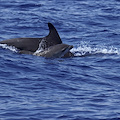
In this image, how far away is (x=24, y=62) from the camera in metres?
17.7

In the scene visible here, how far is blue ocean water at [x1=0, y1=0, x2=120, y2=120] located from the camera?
12594 millimetres

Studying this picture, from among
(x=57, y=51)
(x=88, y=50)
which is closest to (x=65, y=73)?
(x=57, y=51)

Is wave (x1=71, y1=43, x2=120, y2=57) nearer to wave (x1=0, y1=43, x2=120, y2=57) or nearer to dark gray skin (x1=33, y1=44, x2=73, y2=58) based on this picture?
wave (x1=0, y1=43, x2=120, y2=57)

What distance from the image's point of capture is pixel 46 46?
65.6ft

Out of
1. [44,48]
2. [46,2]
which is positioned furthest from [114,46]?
[46,2]

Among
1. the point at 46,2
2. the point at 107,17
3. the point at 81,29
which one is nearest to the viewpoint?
the point at 81,29

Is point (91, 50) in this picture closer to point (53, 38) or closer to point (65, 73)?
point (53, 38)

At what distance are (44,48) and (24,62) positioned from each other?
242 cm

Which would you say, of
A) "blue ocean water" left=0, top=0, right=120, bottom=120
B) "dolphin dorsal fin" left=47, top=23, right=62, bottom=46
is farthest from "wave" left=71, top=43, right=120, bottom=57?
"dolphin dorsal fin" left=47, top=23, right=62, bottom=46

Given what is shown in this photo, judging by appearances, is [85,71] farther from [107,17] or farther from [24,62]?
[107,17]

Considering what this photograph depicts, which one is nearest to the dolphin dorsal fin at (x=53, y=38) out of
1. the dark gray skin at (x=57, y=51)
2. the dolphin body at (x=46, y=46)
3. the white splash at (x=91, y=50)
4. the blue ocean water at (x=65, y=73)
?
the dolphin body at (x=46, y=46)

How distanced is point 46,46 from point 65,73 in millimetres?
3874

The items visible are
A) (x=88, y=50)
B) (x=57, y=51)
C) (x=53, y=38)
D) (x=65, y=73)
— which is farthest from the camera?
(x=88, y=50)

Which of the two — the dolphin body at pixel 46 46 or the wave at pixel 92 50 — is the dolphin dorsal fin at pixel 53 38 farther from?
the wave at pixel 92 50
